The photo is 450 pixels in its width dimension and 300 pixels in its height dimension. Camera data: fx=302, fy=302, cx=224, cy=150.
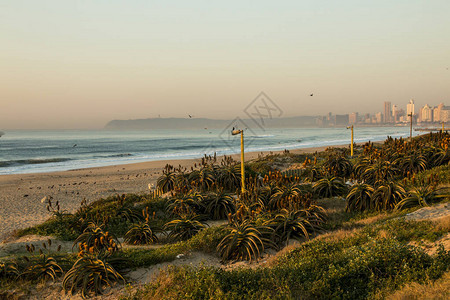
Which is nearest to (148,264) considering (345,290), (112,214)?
(345,290)

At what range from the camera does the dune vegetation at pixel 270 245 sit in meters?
4.47

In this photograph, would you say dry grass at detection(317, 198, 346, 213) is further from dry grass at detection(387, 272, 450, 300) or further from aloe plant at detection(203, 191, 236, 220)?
dry grass at detection(387, 272, 450, 300)

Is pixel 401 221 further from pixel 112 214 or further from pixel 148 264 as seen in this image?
pixel 112 214

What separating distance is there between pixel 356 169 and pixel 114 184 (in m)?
16.9

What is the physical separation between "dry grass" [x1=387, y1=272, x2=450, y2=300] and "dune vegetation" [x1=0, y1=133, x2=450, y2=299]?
0.10 ft

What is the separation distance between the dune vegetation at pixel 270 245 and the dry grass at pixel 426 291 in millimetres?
30

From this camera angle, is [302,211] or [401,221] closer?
[401,221]

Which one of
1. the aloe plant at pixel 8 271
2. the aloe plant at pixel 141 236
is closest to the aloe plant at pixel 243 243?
the aloe plant at pixel 141 236

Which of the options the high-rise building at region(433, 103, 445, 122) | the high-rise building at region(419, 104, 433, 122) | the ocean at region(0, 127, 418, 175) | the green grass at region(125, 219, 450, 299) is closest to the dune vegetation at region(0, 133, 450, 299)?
the green grass at region(125, 219, 450, 299)

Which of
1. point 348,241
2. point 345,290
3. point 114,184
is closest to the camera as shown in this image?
point 345,290

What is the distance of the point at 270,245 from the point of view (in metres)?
6.79

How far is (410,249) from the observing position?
5.14 metres

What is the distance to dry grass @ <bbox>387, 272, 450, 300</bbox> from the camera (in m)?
3.78

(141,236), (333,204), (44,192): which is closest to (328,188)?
(333,204)
